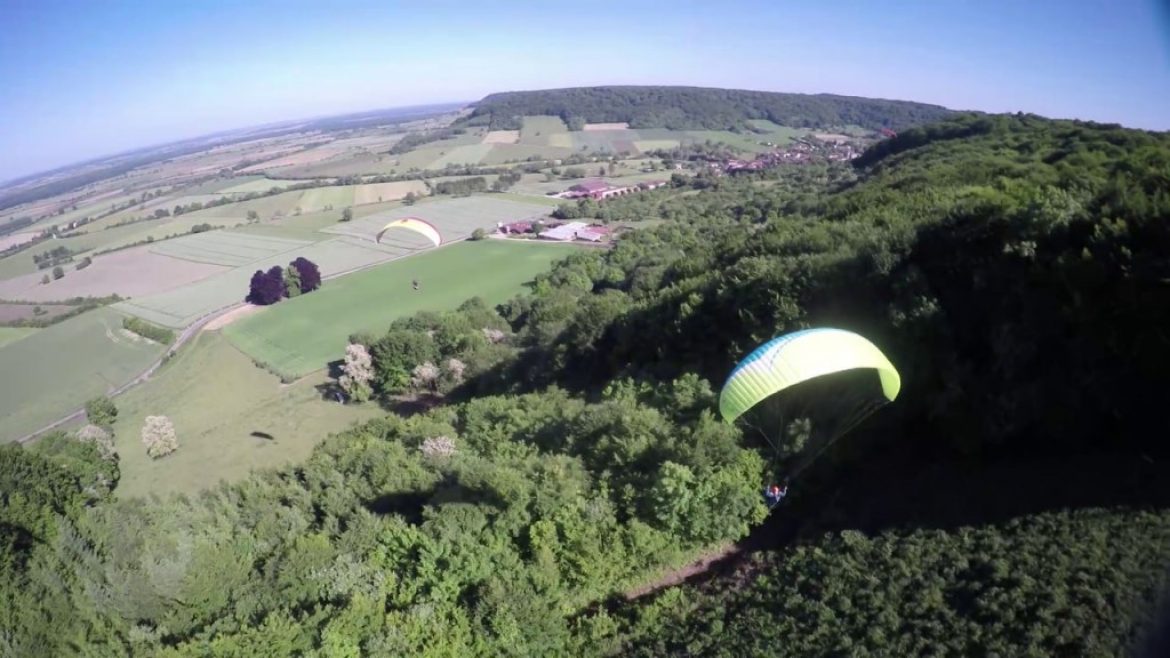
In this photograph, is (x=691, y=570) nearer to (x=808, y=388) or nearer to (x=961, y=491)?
(x=808, y=388)

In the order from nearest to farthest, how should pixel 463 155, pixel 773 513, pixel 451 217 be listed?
1. pixel 773 513
2. pixel 451 217
3. pixel 463 155

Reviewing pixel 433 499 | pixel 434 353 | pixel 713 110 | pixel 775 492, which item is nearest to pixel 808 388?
pixel 775 492

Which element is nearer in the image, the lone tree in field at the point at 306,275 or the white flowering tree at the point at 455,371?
the white flowering tree at the point at 455,371

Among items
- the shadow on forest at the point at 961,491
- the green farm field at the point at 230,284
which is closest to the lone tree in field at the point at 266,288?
the green farm field at the point at 230,284

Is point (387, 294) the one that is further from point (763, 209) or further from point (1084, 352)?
point (1084, 352)

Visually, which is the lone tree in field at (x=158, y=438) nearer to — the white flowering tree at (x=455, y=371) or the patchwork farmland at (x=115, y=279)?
the white flowering tree at (x=455, y=371)
